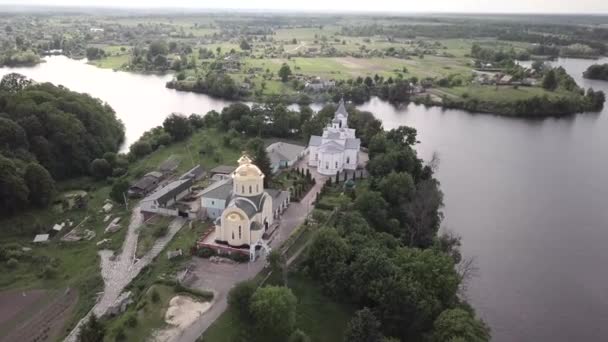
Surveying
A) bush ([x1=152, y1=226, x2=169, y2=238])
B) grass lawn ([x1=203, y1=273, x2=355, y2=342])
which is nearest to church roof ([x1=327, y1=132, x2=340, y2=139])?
bush ([x1=152, y1=226, x2=169, y2=238])

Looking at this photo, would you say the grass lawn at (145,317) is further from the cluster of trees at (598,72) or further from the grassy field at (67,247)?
the cluster of trees at (598,72)

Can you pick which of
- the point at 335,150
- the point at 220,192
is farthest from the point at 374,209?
the point at 220,192

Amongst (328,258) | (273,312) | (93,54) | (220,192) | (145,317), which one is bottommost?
(145,317)

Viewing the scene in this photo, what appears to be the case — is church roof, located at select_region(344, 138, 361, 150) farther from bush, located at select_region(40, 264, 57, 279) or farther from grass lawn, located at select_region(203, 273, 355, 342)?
bush, located at select_region(40, 264, 57, 279)

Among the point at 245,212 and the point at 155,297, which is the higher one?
the point at 245,212

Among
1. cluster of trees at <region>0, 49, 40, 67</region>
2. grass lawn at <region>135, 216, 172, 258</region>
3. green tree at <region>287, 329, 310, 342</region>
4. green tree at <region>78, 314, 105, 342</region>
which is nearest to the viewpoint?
green tree at <region>78, 314, 105, 342</region>

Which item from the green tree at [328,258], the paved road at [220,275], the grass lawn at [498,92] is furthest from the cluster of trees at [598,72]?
the green tree at [328,258]

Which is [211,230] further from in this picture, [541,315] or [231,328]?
[541,315]

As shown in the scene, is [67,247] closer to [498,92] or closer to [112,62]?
[498,92]
